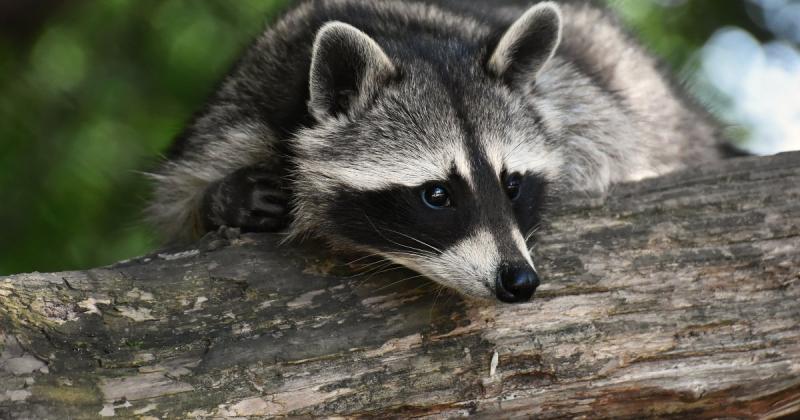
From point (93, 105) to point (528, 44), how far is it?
278 centimetres

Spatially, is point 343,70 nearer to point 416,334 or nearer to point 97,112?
point 416,334

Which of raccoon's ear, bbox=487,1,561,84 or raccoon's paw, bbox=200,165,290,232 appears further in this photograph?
raccoon's paw, bbox=200,165,290,232

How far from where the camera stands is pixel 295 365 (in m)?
3.25

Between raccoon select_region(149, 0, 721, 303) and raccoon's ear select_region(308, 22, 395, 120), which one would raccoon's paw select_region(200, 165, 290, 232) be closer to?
raccoon select_region(149, 0, 721, 303)

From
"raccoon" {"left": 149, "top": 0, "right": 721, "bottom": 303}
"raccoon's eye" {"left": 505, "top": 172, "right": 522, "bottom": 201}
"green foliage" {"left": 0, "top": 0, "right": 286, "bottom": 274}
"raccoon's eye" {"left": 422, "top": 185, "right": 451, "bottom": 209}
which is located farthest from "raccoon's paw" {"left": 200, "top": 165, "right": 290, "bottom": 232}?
"green foliage" {"left": 0, "top": 0, "right": 286, "bottom": 274}

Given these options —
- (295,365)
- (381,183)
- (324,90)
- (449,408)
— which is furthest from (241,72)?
(449,408)

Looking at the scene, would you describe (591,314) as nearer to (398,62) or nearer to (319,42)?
(398,62)

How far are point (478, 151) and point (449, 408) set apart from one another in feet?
3.22

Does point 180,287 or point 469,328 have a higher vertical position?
point 180,287

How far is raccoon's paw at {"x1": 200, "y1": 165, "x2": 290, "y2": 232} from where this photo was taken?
396cm

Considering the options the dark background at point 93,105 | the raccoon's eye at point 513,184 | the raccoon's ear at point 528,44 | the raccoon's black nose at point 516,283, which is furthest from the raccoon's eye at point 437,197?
the dark background at point 93,105

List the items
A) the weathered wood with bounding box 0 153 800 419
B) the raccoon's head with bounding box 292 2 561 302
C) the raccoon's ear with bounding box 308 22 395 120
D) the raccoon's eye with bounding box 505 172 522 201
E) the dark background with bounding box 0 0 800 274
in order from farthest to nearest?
the dark background with bounding box 0 0 800 274 < the raccoon's eye with bounding box 505 172 522 201 < the raccoon's ear with bounding box 308 22 395 120 < the raccoon's head with bounding box 292 2 561 302 < the weathered wood with bounding box 0 153 800 419

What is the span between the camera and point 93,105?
5.28m

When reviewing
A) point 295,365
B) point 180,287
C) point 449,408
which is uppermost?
point 180,287
